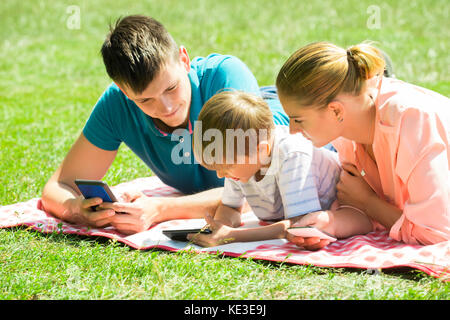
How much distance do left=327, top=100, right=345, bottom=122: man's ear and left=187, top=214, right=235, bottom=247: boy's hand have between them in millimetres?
1006

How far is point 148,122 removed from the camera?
4172mm

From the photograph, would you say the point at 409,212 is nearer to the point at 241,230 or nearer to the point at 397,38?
the point at 241,230

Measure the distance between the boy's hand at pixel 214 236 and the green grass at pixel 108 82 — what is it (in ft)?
0.56

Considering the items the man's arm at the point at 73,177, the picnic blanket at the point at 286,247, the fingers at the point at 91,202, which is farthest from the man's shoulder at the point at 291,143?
the man's arm at the point at 73,177

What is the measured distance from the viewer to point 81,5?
55.7ft

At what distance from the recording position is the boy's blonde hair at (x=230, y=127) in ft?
11.1

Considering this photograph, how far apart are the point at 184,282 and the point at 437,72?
8278mm

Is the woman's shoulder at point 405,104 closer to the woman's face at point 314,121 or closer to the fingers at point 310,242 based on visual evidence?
the woman's face at point 314,121

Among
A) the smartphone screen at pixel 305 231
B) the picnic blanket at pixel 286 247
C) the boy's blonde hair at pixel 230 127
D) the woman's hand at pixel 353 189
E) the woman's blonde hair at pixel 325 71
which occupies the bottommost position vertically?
the picnic blanket at pixel 286 247

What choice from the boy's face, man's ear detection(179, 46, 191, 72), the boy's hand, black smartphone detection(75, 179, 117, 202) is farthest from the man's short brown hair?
the boy's hand

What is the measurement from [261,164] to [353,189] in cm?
67

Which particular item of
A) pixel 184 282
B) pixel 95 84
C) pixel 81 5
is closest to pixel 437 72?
pixel 95 84

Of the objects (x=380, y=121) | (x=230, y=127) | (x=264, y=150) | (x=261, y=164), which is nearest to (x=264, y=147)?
(x=264, y=150)

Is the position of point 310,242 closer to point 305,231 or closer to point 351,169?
point 305,231
